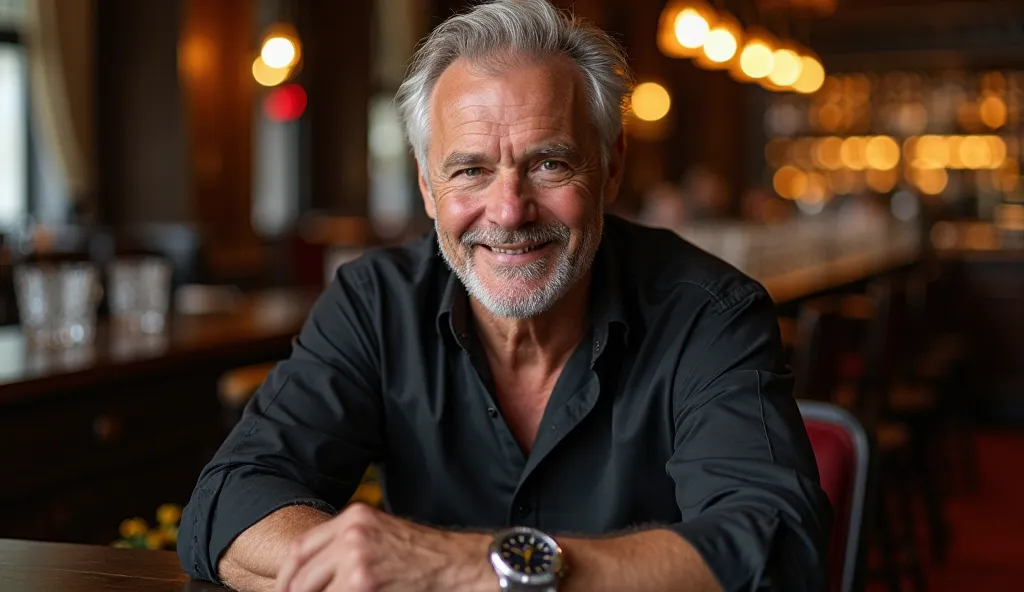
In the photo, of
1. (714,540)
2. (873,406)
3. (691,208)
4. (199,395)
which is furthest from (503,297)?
(691,208)

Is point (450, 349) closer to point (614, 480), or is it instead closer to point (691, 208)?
point (614, 480)

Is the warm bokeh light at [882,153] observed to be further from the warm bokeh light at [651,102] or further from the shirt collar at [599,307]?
the shirt collar at [599,307]

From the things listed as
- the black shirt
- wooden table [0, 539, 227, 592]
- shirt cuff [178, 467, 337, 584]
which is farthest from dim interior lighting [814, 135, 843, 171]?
wooden table [0, 539, 227, 592]

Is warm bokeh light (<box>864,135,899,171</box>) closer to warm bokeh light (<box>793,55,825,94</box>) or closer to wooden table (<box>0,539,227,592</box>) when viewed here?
warm bokeh light (<box>793,55,825,94</box>)

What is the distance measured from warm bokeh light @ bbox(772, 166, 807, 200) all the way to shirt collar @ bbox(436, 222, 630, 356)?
16459 mm

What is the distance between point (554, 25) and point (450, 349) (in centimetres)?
52

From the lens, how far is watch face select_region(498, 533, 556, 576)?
4.15ft

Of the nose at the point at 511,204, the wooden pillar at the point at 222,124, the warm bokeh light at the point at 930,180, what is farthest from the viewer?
the warm bokeh light at the point at 930,180

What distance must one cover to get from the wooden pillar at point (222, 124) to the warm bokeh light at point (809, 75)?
5.90 meters

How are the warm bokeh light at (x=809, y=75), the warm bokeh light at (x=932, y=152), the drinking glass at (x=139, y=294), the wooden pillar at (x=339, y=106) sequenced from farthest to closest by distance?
1. the warm bokeh light at (x=932, y=152)
2. the warm bokeh light at (x=809, y=75)
3. the wooden pillar at (x=339, y=106)
4. the drinking glass at (x=139, y=294)

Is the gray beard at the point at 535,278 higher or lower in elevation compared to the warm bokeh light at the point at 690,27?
lower

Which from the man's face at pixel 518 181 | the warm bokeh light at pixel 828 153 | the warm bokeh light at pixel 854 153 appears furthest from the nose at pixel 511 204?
the warm bokeh light at pixel 828 153

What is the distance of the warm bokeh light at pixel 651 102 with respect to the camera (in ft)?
44.0

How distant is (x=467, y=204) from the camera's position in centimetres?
176
